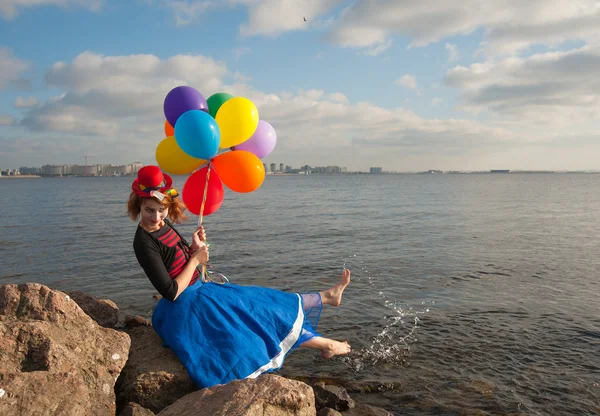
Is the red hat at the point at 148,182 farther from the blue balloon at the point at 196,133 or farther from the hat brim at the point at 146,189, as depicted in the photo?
the blue balloon at the point at 196,133

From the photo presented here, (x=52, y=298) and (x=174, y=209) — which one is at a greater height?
(x=174, y=209)

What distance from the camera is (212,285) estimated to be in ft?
17.7

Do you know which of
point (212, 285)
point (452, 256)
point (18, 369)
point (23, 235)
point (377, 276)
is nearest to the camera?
point (18, 369)

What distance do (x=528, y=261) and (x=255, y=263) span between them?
8.72 m

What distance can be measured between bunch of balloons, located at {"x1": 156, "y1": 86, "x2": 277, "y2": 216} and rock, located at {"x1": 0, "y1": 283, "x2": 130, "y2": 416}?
6.59ft

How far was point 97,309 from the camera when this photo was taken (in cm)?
650

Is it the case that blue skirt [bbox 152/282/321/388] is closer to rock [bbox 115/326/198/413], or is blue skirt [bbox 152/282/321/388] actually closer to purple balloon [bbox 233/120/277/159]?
rock [bbox 115/326/198/413]

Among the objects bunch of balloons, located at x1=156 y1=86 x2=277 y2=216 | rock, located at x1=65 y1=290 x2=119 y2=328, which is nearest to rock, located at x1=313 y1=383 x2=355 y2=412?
bunch of balloons, located at x1=156 y1=86 x2=277 y2=216

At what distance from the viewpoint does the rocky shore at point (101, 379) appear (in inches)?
141

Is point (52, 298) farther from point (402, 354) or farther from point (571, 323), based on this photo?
point (571, 323)

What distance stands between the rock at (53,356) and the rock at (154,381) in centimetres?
16

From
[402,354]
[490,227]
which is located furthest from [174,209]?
[490,227]

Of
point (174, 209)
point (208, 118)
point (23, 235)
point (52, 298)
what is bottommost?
point (23, 235)

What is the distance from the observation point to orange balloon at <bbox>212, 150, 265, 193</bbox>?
5934mm
